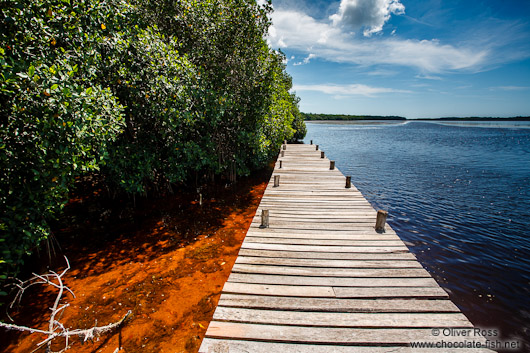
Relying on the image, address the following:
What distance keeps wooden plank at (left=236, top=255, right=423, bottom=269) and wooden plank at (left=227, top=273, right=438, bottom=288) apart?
41cm

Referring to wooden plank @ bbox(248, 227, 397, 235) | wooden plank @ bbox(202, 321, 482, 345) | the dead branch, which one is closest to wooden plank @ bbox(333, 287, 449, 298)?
wooden plank @ bbox(202, 321, 482, 345)

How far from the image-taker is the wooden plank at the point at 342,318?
11.8 ft

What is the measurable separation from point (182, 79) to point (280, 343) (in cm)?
996

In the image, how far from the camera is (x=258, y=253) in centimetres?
550

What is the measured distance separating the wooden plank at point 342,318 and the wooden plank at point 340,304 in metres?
0.08

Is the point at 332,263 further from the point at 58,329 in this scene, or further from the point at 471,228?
the point at 471,228

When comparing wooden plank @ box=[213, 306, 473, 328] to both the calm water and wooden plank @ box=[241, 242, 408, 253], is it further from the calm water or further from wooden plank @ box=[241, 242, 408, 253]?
the calm water

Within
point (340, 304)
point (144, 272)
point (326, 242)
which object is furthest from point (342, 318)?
point (144, 272)

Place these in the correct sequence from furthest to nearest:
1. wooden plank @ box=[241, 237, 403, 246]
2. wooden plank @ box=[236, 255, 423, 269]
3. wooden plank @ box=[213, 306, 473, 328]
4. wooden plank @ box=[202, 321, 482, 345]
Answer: wooden plank @ box=[241, 237, 403, 246] → wooden plank @ box=[236, 255, 423, 269] → wooden plank @ box=[213, 306, 473, 328] → wooden plank @ box=[202, 321, 482, 345]

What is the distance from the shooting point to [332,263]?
5105mm

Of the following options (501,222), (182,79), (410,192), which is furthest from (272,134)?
(501,222)

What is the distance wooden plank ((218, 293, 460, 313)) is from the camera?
12.6 ft

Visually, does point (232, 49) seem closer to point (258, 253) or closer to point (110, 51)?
point (110, 51)

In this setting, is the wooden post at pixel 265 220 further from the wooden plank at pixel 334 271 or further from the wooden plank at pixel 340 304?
the wooden plank at pixel 340 304
